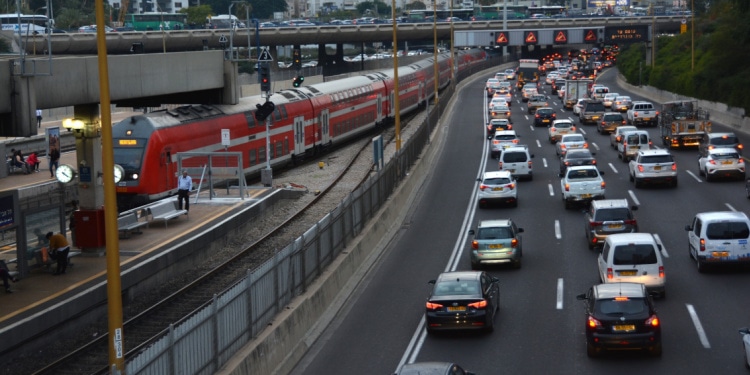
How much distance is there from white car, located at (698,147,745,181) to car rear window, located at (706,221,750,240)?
17.9 meters

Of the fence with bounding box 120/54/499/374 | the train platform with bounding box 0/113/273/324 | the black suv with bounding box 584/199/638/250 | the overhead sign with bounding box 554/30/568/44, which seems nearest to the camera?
the fence with bounding box 120/54/499/374

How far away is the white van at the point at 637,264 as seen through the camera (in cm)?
2494

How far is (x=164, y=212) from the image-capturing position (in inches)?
1305

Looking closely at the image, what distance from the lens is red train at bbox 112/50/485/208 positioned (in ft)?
120

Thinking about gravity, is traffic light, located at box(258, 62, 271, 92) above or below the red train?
above

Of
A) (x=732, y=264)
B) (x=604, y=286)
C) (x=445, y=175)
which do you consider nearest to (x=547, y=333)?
(x=604, y=286)

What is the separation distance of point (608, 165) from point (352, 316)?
29495mm

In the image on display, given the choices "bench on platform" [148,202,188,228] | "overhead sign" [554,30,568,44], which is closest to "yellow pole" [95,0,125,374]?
"bench on platform" [148,202,188,228]

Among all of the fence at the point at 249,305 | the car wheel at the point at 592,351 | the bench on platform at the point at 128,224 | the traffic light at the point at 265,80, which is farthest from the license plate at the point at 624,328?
the traffic light at the point at 265,80

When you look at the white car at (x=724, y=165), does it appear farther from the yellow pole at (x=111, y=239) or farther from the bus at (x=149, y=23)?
the bus at (x=149, y=23)

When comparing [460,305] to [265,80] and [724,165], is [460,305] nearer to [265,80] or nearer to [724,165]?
[265,80]

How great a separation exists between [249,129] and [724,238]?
23238mm

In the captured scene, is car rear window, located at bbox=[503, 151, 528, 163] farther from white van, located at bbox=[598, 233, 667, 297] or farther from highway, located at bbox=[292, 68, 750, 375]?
white van, located at bbox=[598, 233, 667, 297]

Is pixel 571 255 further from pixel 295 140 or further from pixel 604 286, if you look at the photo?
pixel 295 140
